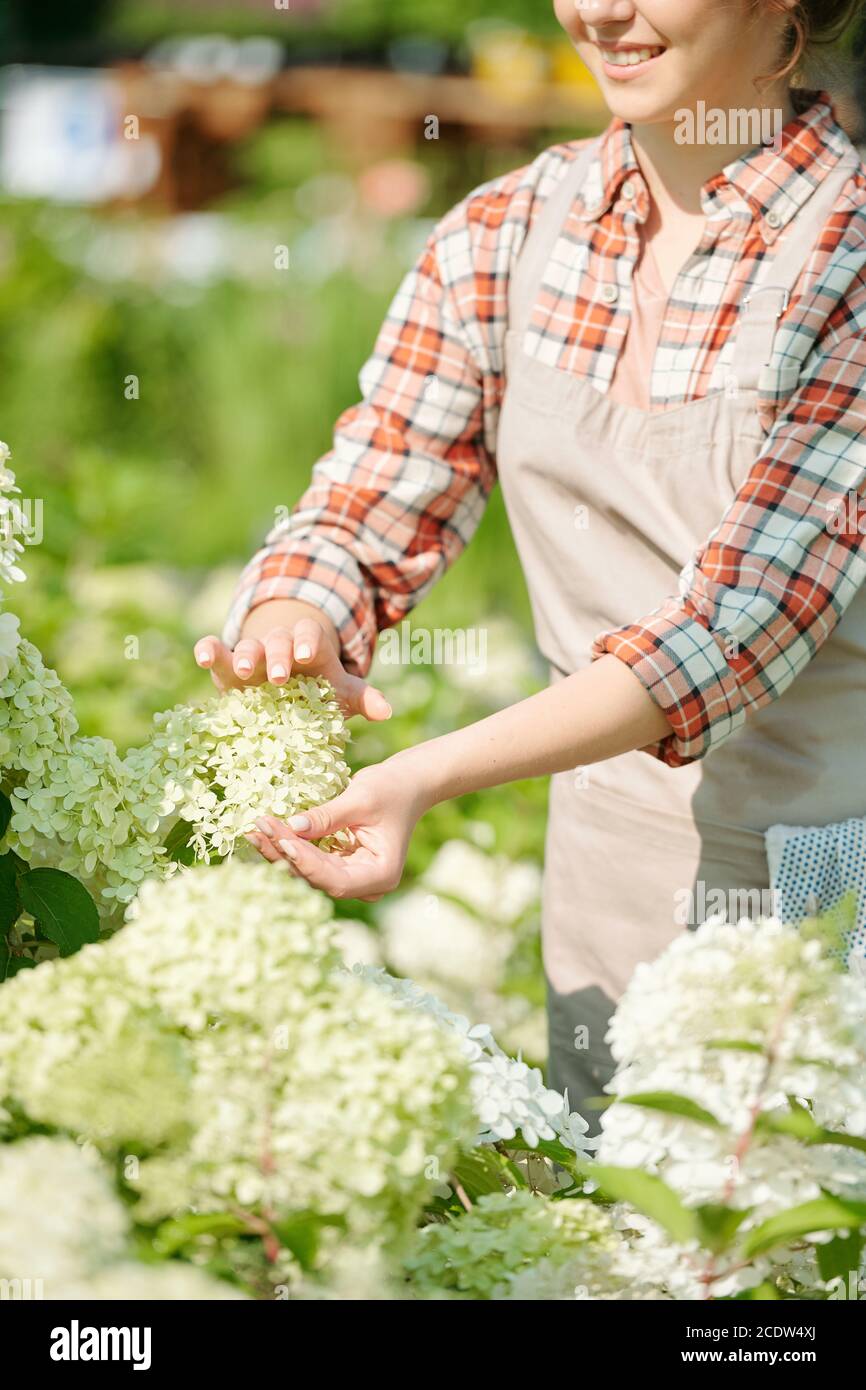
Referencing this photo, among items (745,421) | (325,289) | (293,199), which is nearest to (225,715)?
(745,421)

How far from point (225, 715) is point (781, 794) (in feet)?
2.17

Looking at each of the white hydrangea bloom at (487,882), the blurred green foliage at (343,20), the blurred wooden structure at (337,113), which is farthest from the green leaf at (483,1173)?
the blurred green foliage at (343,20)

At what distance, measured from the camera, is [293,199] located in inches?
275

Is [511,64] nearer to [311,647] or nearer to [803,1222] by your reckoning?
[311,647]

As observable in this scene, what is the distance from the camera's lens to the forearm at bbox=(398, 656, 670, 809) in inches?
50.3

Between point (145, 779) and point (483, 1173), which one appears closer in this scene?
point (483, 1173)

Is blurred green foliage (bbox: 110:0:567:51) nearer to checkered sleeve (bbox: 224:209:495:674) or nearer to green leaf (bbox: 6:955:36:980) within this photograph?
checkered sleeve (bbox: 224:209:495:674)

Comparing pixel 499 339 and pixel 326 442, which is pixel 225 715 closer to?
pixel 499 339

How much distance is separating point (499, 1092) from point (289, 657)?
0.46 meters

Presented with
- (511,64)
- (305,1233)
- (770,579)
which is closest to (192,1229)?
(305,1233)

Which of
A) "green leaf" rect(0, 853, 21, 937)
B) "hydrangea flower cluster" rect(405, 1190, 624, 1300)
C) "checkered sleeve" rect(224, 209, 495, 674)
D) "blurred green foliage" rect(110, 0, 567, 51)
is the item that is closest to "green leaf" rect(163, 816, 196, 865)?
"green leaf" rect(0, 853, 21, 937)

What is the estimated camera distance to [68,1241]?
2.56 feet

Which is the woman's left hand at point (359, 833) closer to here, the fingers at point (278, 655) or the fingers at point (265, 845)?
the fingers at point (265, 845)

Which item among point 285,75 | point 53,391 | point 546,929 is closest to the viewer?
point 546,929
